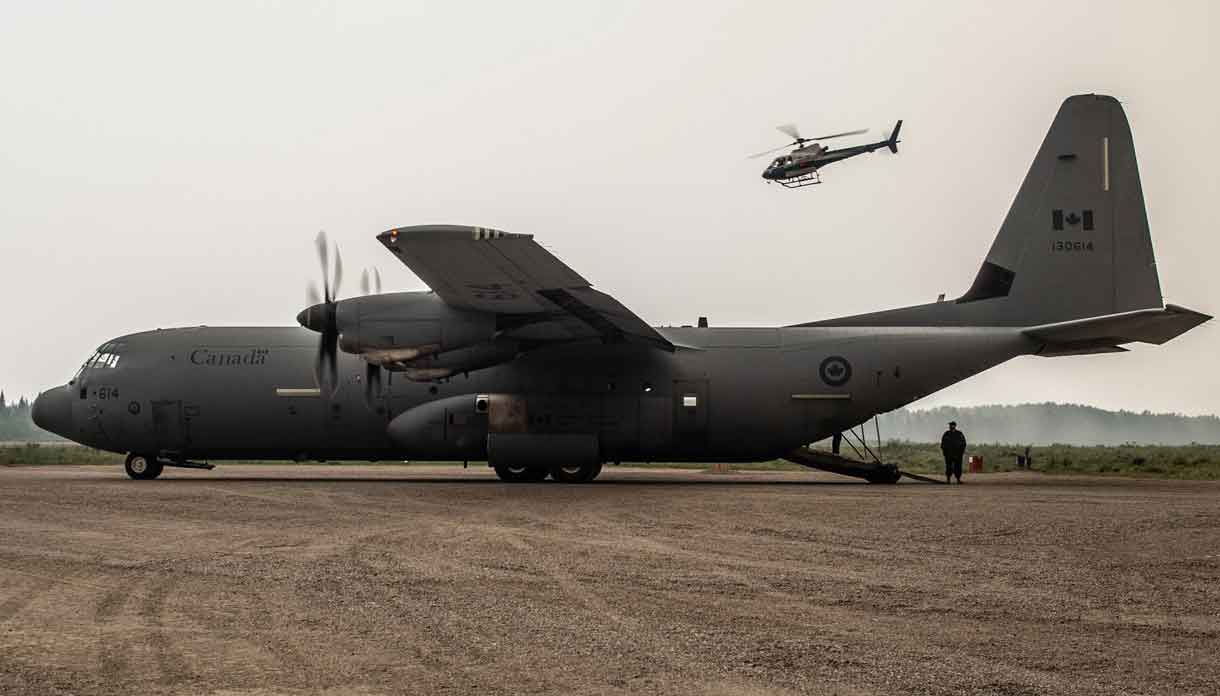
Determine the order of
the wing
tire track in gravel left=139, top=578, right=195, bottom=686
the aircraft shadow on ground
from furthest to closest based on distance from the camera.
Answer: the aircraft shadow on ground < the wing < tire track in gravel left=139, top=578, right=195, bottom=686

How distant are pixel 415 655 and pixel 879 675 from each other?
10.9ft

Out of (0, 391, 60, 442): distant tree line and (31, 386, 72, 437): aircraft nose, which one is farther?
(0, 391, 60, 442): distant tree line

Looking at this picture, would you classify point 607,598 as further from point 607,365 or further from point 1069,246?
point 1069,246

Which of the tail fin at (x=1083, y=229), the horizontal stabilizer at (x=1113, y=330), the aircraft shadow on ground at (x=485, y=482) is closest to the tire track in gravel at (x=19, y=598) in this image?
the aircraft shadow on ground at (x=485, y=482)

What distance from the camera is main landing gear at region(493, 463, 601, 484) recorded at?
1109 inches

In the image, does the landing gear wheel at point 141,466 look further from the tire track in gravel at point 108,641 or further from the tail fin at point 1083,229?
the tail fin at point 1083,229

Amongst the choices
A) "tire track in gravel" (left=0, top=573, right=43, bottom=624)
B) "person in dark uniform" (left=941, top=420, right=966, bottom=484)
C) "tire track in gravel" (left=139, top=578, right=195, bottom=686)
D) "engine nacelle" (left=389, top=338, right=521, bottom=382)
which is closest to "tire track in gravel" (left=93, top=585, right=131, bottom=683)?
"tire track in gravel" (left=139, top=578, right=195, bottom=686)

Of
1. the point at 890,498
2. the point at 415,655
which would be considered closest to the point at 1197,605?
the point at 415,655

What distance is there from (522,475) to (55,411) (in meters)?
11.9

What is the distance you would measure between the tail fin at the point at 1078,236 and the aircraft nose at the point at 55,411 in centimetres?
2189

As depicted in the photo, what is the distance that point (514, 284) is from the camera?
944 inches

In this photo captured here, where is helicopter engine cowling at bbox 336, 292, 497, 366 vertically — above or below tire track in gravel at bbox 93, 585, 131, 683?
above

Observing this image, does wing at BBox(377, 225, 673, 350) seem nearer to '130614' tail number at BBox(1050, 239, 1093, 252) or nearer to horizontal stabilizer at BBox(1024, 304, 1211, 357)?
horizontal stabilizer at BBox(1024, 304, 1211, 357)

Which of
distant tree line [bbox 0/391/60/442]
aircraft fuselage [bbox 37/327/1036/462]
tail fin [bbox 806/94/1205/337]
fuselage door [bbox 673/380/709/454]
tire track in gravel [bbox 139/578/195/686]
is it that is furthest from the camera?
distant tree line [bbox 0/391/60/442]
